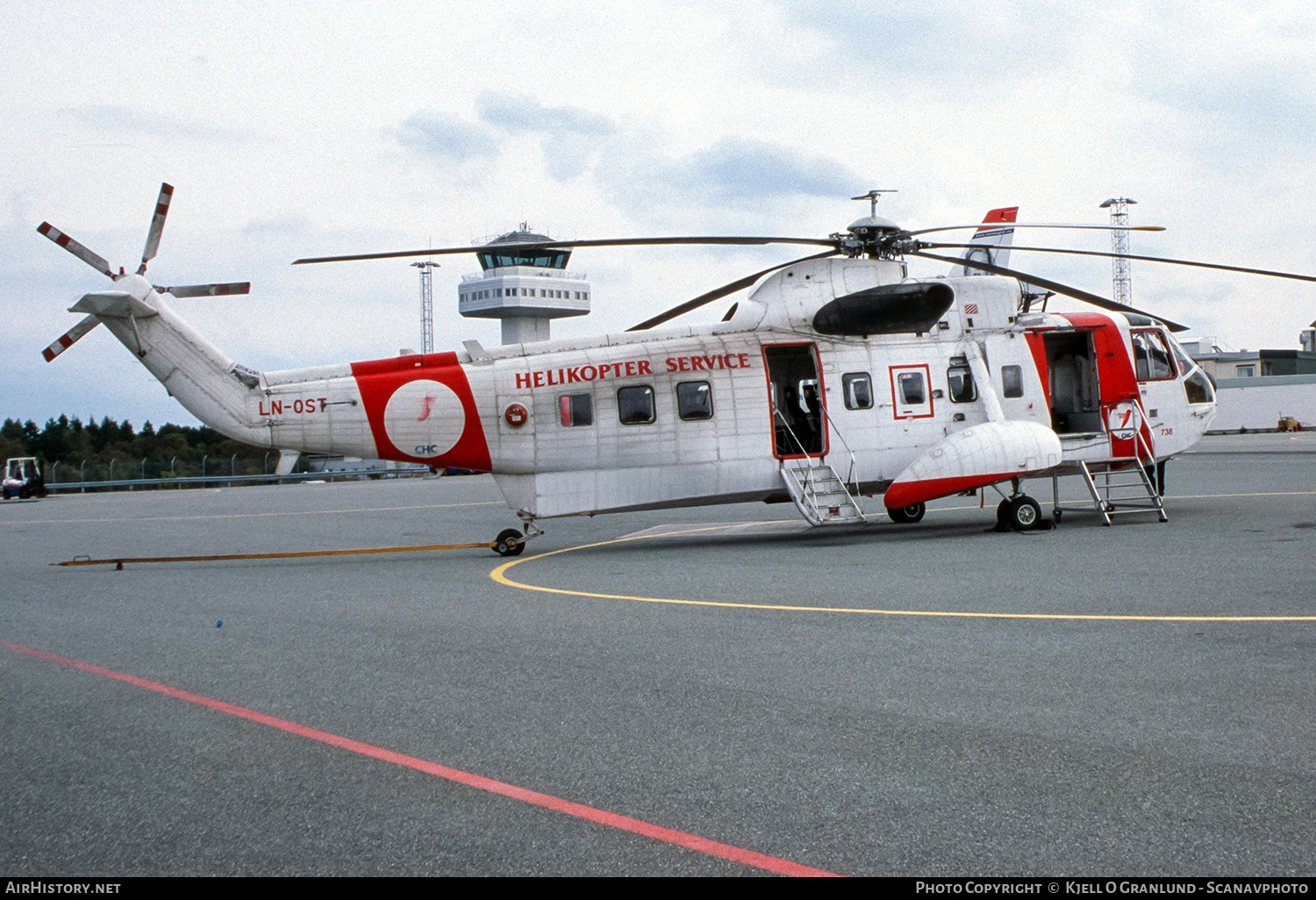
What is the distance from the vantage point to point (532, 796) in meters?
5.05

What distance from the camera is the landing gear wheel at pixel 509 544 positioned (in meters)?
16.7

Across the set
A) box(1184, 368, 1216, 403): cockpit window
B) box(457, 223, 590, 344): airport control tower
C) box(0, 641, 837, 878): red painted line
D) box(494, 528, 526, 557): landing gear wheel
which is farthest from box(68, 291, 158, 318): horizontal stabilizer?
box(457, 223, 590, 344): airport control tower

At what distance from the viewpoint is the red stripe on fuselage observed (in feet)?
53.6

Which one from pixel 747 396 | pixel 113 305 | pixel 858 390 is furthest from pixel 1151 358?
pixel 113 305

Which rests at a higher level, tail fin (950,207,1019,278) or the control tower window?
the control tower window

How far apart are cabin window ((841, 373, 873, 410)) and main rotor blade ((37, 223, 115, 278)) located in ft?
40.6

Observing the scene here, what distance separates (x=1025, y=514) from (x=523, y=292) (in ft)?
249

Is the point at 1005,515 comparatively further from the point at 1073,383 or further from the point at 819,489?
the point at 1073,383

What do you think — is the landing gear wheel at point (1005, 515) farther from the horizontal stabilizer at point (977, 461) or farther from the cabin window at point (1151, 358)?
the cabin window at point (1151, 358)

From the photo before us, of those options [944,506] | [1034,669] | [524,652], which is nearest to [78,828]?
[524,652]

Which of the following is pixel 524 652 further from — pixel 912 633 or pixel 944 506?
pixel 944 506

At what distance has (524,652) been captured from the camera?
8.59 metres

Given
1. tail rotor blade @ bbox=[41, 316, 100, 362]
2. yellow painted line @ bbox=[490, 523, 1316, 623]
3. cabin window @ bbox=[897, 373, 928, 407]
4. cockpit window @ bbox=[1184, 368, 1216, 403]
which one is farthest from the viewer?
cockpit window @ bbox=[1184, 368, 1216, 403]

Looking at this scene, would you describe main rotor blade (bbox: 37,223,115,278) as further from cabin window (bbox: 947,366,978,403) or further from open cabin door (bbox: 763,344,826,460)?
cabin window (bbox: 947,366,978,403)
